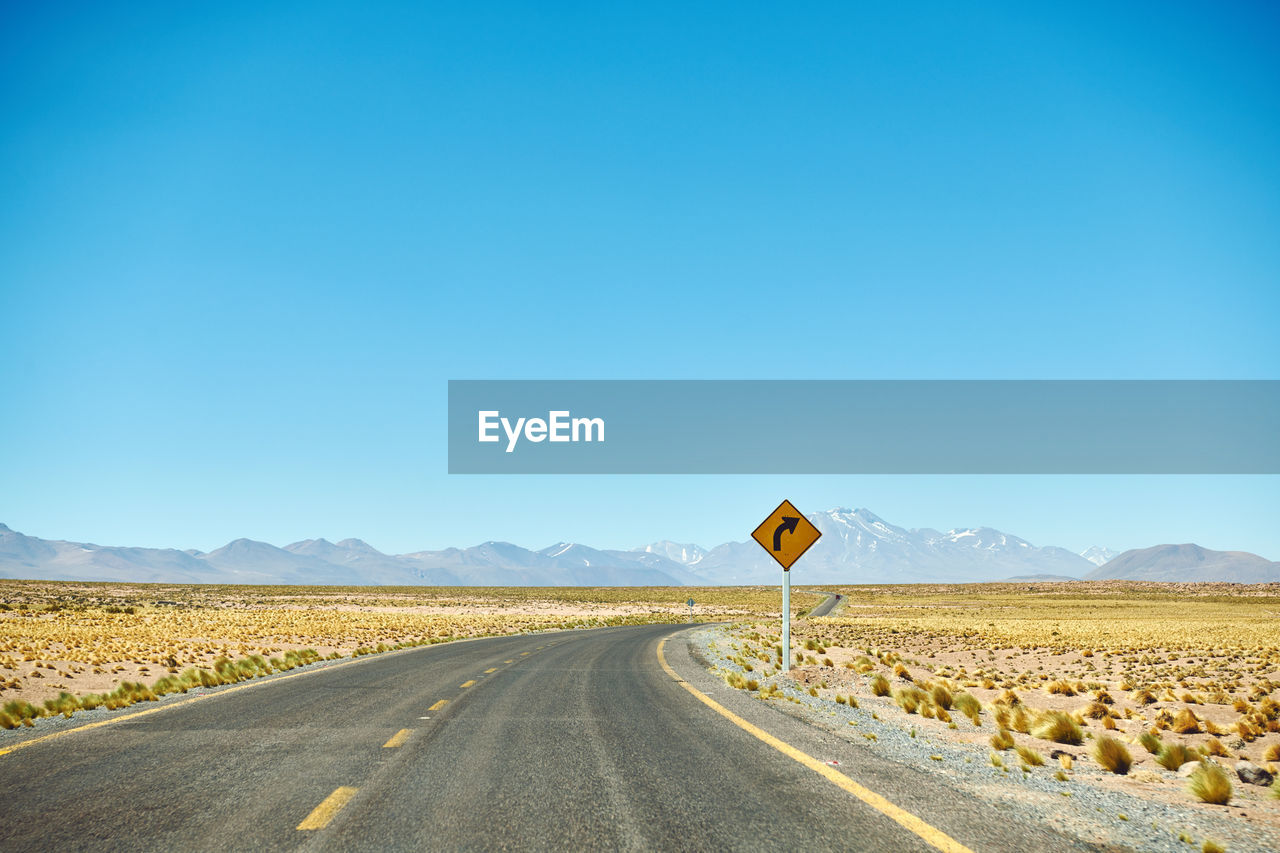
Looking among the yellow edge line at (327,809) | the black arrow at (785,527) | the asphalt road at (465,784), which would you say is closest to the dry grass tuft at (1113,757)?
the asphalt road at (465,784)

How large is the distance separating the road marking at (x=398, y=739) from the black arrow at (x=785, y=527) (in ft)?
30.0

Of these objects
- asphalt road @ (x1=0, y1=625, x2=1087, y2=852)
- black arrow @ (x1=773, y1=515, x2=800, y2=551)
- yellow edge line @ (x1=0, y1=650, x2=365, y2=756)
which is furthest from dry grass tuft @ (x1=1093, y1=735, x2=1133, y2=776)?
yellow edge line @ (x1=0, y1=650, x2=365, y2=756)

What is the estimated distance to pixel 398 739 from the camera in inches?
350

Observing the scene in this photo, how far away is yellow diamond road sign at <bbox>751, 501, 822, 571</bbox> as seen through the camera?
16.5m

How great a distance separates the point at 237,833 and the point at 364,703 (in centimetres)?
730

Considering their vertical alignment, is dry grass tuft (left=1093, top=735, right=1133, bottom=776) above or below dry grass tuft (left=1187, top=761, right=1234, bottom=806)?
below

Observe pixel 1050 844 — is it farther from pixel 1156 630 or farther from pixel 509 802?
pixel 1156 630

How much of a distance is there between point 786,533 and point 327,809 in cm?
1210

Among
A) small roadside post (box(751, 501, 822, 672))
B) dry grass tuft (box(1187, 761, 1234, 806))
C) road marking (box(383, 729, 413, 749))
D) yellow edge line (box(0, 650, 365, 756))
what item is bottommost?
yellow edge line (box(0, 650, 365, 756))

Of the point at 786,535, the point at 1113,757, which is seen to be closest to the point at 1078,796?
the point at 1113,757

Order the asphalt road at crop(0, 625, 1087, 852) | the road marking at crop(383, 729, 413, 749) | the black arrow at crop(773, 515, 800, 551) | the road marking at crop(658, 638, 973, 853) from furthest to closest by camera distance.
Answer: the black arrow at crop(773, 515, 800, 551), the road marking at crop(383, 729, 413, 749), the asphalt road at crop(0, 625, 1087, 852), the road marking at crop(658, 638, 973, 853)

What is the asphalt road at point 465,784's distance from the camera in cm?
519

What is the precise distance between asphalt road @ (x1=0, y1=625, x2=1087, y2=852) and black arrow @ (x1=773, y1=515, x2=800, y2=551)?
5092mm

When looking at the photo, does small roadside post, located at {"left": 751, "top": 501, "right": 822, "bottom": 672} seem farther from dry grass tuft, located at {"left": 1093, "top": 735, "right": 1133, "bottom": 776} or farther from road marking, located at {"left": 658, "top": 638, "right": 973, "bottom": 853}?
dry grass tuft, located at {"left": 1093, "top": 735, "right": 1133, "bottom": 776}
